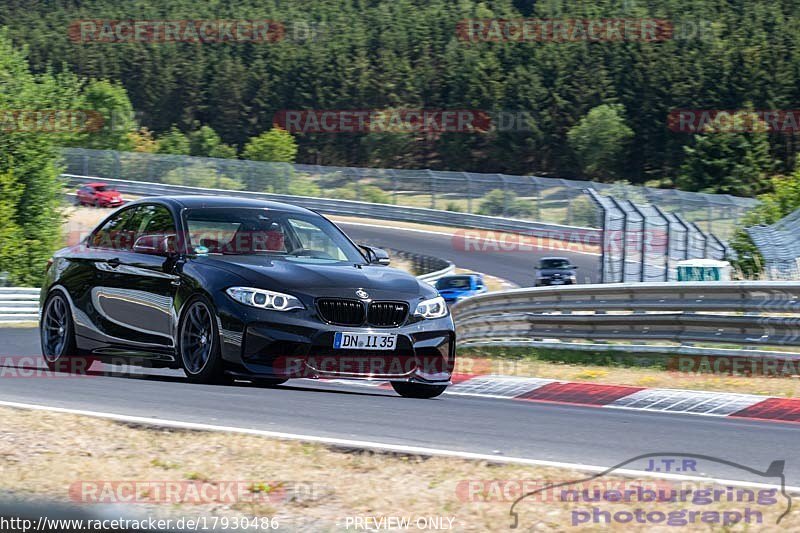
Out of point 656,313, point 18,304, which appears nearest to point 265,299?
point 656,313

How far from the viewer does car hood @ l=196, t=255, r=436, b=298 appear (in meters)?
8.20

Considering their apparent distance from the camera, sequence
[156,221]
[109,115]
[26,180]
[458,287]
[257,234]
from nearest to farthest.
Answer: [257,234] → [156,221] → [458,287] → [26,180] → [109,115]

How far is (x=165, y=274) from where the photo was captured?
884cm

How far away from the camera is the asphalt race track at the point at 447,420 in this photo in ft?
20.6

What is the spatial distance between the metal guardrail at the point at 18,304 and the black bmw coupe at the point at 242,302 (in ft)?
57.5

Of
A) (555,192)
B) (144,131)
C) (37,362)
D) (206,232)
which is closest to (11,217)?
(555,192)

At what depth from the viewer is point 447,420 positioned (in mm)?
7336

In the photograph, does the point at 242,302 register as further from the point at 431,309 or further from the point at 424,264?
the point at 424,264

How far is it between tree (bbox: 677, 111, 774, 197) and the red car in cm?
4473

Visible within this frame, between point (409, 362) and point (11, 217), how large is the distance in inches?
1503

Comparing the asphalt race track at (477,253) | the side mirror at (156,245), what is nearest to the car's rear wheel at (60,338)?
the side mirror at (156,245)

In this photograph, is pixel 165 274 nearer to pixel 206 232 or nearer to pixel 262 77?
pixel 206 232

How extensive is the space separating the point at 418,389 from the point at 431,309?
807mm

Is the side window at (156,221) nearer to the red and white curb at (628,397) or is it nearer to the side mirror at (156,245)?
the side mirror at (156,245)
